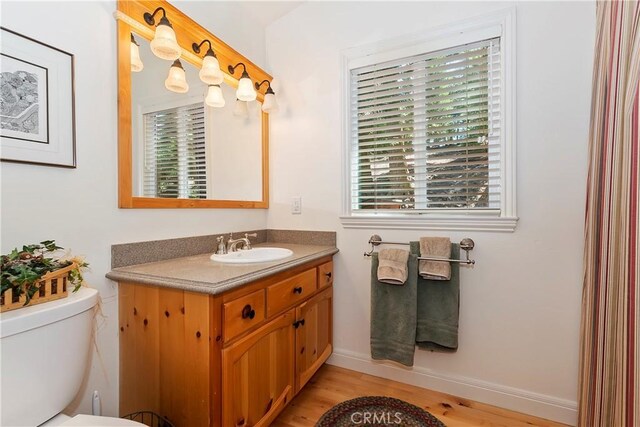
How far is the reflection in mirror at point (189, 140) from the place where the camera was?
1.41 metres

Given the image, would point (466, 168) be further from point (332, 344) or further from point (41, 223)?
point (41, 223)

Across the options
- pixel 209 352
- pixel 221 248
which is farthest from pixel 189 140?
pixel 209 352

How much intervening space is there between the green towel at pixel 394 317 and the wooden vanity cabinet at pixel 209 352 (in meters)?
0.55

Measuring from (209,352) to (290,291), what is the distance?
0.51 meters

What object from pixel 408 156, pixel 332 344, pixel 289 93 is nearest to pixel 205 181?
pixel 289 93

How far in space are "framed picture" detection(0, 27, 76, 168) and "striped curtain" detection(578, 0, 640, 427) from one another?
1940 millimetres

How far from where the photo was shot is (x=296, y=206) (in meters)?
2.18

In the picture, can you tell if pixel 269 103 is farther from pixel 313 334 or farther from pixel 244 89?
pixel 313 334

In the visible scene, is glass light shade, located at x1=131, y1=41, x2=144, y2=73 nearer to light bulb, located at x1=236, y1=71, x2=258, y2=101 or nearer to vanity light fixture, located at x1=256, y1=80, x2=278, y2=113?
light bulb, located at x1=236, y1=71, x2=258, y2=101

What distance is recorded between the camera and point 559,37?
4.92ft

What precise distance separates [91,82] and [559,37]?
2204mm

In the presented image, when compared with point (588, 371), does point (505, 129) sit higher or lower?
higher

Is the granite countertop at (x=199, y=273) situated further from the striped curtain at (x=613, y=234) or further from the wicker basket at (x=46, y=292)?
the striped curtain at (x=613, y=234)

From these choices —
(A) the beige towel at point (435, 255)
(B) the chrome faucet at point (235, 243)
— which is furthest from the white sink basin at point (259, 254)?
(A) the beige towel at point (435, 255)
